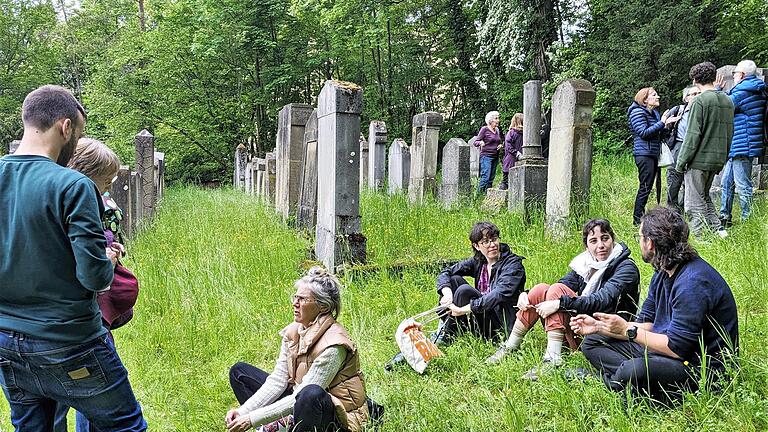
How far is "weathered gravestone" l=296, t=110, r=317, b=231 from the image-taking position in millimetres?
8203

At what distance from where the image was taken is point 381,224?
7.62 meters

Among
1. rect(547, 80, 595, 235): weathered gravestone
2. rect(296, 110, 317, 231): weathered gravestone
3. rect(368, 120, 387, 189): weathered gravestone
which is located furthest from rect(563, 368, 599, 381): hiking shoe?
rect(368, 120, 387, 189): weathered gravestone

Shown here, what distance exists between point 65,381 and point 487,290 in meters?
3.12

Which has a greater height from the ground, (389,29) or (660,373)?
(389,29)

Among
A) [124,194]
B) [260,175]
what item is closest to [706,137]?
[124,194]

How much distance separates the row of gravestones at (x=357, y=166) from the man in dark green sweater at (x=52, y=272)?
4.06 m

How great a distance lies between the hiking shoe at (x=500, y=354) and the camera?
3.98 m

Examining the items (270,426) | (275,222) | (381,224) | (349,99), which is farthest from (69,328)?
(275,222)

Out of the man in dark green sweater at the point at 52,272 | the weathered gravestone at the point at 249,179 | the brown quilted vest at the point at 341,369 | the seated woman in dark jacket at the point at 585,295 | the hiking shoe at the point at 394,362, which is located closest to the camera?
the man in dark green sweater at the point at 52,272

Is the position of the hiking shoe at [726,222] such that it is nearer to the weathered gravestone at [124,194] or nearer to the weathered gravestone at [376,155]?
the weathered gravestone at [124,194]

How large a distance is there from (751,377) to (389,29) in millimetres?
21905

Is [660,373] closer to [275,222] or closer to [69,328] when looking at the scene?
[69,328]

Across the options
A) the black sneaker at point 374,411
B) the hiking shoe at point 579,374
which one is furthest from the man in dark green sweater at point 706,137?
the black sneaker at point 374,411

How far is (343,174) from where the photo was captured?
626 cm
